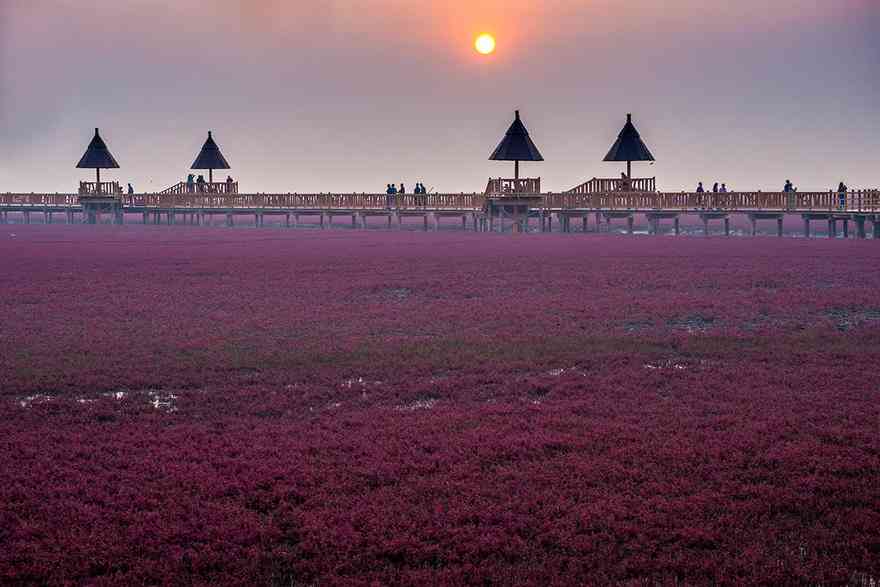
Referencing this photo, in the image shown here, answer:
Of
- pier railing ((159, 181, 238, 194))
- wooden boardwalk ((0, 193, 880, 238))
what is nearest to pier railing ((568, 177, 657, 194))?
wooden boardwalk ((0, 193, 880, 238))

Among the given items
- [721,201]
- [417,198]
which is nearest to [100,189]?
[417,198]

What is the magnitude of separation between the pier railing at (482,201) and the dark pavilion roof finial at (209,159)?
85.4 inches

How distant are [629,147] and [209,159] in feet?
100

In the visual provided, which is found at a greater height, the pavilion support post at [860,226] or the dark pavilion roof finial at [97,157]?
the dark pavilion roof finial at [97,157]

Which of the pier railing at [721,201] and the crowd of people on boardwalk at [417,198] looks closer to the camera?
the pier railing at [721,201]

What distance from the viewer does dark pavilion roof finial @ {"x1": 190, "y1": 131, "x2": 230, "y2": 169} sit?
208ft

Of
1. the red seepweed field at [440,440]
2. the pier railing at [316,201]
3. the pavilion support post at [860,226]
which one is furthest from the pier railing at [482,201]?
the red seepweed field at [440,440]

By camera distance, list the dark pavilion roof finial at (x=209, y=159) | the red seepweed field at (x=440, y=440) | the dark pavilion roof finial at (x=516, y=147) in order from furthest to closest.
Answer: the dark pavilion roof finial at (x=209, y=159) → the dark pavilion roof finial at (x=516, y=147) → the red seepweed field at (x=440, y=440)

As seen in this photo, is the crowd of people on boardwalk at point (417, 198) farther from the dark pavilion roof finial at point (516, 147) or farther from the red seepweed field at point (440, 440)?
the red seepweed field at point (440, 440)

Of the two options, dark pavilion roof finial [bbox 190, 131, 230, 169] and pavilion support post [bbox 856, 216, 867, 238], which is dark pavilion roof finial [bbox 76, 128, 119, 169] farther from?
pavilion support post [bbox 856, 216, 867, 238]

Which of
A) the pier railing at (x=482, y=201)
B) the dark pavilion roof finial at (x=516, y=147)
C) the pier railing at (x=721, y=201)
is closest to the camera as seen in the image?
the pier railing at (x=721, y=201)

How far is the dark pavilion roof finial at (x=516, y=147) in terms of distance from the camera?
4775 centimetres

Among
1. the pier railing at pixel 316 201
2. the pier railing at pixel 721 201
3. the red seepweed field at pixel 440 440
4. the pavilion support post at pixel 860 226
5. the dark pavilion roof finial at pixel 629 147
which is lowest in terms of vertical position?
the red seepweed field at pixel 440 440

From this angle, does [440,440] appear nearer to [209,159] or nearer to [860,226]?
[860,226]
